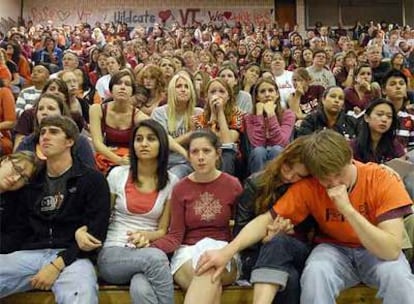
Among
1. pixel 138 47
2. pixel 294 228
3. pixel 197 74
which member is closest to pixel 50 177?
pixel 294 228

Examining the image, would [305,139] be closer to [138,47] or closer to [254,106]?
[254,106]

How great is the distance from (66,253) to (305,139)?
95 cm

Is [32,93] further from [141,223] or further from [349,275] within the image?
[349,275]

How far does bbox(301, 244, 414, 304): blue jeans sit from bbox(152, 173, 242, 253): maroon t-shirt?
41 centimetres

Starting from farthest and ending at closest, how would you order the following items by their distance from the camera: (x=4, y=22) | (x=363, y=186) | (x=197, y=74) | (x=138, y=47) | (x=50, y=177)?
(x=4, y=22)
(x=138, y=47)
(x=197, y=74)
(x=50, y=177)
(x=363, y=186)

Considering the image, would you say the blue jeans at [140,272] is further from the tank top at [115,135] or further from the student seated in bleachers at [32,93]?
the student seated in bleachers at [32,93]

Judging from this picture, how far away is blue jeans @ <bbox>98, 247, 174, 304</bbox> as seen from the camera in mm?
2016

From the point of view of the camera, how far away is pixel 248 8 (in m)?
12.8

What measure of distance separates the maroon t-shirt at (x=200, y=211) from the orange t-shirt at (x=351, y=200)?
313mm

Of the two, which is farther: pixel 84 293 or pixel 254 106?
pixel 254 106

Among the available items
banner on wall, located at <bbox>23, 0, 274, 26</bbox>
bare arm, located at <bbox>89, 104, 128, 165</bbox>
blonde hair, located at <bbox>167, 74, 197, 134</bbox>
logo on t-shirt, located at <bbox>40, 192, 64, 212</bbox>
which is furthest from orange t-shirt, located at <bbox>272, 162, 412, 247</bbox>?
banner on wall, located at <bbox>23, 0, 274, 26</bbox>

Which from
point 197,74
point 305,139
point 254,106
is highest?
point 197,74

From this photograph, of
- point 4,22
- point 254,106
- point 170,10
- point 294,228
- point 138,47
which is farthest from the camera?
point 170,10

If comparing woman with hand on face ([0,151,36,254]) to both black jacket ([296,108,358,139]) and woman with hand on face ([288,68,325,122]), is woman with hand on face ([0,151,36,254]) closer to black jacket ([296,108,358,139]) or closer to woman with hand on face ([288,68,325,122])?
black jacket ([296,108,358,139])
